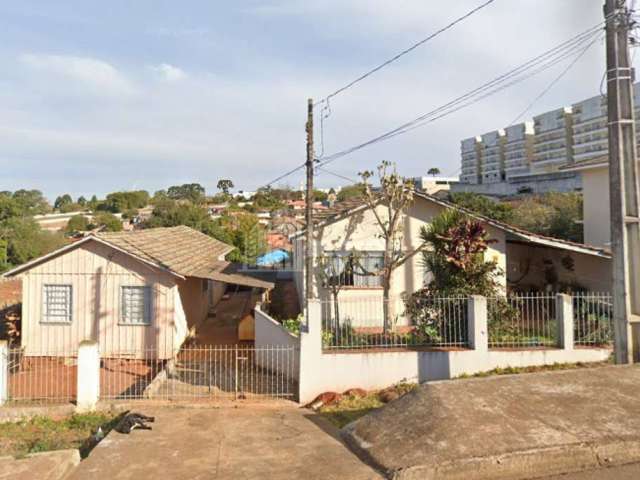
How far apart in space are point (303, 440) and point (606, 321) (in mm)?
8283

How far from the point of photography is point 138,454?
698cm

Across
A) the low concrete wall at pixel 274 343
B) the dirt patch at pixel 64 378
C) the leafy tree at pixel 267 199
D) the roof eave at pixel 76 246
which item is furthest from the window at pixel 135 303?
the leafy tree at pixel 267 199

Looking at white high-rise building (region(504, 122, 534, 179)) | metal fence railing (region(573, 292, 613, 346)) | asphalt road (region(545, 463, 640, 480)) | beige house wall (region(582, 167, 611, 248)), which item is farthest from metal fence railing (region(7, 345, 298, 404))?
white high-rise building (region(504, 122, 534, 179))

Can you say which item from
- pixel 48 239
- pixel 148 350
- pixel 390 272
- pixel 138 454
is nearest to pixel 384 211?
pixel 390 272

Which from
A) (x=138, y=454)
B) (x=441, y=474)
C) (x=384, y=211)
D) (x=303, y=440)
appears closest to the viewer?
(x=441, y=474)

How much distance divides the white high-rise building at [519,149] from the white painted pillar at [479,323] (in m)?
85.0

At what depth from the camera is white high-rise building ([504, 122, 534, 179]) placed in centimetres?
9288

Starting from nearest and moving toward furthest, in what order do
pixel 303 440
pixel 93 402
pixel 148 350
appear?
pixel 303 440, pixel 93 402, pixel 148 350

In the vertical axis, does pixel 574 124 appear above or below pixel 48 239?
above

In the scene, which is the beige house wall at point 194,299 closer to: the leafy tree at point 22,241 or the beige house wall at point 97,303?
the beige house wall at point 97,303

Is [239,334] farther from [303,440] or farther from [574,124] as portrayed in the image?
[574,124]

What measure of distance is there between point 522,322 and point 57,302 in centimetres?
1251

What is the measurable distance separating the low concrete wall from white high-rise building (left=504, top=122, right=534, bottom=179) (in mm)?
84579

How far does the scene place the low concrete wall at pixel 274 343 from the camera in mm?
11555
